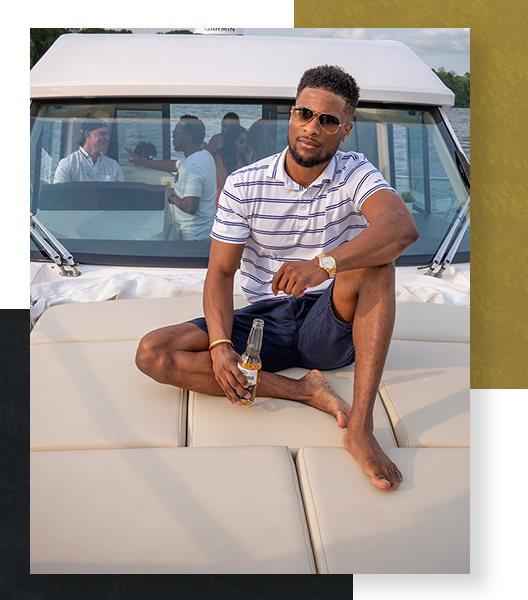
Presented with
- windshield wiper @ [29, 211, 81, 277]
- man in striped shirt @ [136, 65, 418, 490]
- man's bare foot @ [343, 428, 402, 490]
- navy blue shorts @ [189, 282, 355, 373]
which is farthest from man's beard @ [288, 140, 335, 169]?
windshield wiper @ [29, 211, 81, 277]

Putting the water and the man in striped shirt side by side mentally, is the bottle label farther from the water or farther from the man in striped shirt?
the water

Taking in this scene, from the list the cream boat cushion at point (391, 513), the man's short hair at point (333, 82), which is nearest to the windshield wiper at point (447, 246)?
the man's short hair at point (333, 82)

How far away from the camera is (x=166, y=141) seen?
9.51 feet

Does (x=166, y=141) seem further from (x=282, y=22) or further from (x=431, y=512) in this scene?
(x=431, y=512)

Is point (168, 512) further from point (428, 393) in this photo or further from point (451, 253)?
point (451, 253)

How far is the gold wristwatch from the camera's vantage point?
195 cm

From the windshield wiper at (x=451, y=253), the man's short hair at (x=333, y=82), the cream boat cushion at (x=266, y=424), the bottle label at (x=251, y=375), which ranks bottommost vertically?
the cream boat cushion at (x=266, y=424)

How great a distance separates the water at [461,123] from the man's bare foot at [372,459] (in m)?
1.28

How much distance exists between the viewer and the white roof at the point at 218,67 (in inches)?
96.7

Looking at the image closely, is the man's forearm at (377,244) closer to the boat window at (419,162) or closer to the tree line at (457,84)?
the tree line at (457,84)

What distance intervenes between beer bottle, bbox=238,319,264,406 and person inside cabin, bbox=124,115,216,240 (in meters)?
1.07

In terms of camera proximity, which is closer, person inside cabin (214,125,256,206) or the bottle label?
the bottle label

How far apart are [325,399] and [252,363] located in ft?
0.93

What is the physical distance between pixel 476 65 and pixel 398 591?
1.81 m
